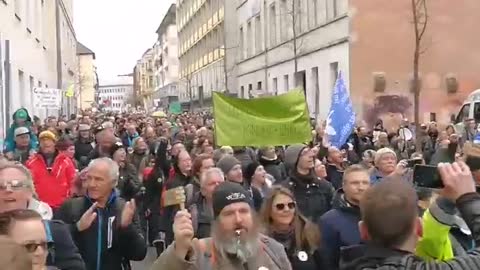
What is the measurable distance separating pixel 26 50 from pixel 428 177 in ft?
78.1

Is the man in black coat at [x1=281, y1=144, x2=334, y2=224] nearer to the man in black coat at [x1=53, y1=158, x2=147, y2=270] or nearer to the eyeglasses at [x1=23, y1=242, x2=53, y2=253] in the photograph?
the man in black coat at [x1=53, y1=158, x2=147, y2=270]

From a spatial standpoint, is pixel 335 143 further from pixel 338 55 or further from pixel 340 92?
pixel 338 55

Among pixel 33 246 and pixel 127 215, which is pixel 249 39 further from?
pixel 33 246

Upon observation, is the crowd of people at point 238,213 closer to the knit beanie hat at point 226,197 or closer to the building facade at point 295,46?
the knit beanie hat at point 226,197

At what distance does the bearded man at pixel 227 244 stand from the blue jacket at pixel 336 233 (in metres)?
1.06

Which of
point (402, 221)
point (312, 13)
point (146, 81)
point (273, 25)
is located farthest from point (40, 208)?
point (146, 81)

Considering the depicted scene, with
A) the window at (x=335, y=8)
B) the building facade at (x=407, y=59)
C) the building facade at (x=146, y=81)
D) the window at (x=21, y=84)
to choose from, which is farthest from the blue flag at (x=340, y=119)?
the building facade at (x=146, y=81)

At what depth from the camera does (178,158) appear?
1046 cm

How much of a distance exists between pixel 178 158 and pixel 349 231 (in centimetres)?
459

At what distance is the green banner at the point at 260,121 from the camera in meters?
11.0

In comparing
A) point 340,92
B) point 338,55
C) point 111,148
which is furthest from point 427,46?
point 111,148

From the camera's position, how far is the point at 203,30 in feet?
249

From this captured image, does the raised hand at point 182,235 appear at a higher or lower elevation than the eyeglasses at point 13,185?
lower

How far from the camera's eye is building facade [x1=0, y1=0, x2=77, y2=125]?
17.1 m
